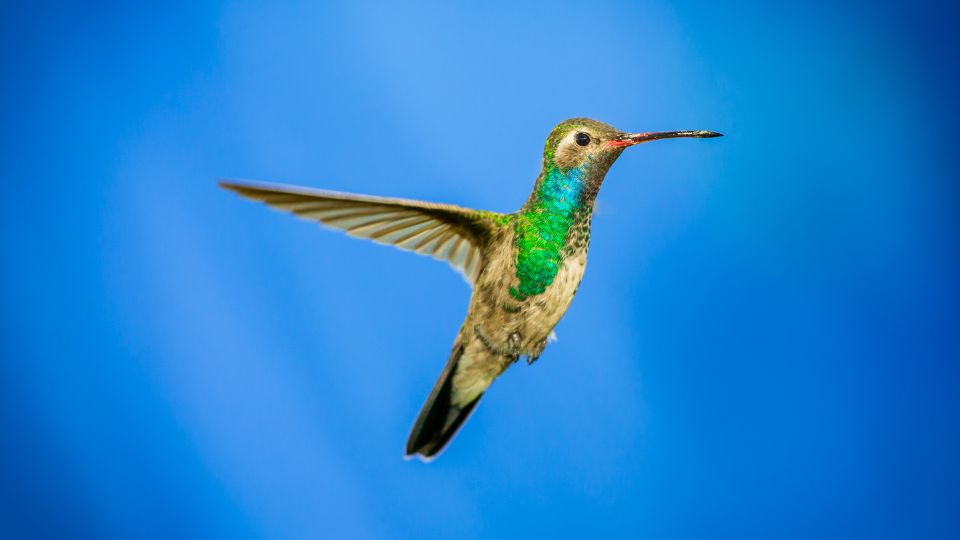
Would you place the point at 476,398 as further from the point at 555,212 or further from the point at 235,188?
the point at 235,188

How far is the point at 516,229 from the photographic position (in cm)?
58

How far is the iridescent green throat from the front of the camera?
21.4 inches

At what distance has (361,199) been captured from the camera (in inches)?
18.9

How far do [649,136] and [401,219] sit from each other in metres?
0.22

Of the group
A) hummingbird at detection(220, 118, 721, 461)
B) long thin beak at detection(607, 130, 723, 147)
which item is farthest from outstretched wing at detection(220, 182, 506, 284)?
long thin beak at detection(607, 130, 723, 147)

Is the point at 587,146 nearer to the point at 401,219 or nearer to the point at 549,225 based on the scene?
the point at 549,225

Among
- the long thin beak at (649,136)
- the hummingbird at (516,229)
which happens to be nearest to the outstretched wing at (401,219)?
the hummingbird at (516,229)

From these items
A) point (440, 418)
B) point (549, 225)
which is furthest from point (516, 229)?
Result: point (440, 418)

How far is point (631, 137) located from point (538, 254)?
0.11m

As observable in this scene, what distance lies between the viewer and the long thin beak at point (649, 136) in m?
0.45

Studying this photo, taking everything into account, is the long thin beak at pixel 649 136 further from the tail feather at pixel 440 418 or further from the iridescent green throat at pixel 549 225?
the tail feather at pixel 440 418

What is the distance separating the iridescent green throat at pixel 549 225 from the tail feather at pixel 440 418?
0.52ft

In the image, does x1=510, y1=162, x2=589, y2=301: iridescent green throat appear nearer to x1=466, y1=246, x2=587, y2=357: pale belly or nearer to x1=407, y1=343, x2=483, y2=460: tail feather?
x1=466, y1=246, x2=587, y2=357: pale belly

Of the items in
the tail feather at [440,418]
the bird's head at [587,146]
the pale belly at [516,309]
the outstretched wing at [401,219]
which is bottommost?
the tail feather at [440,418]
